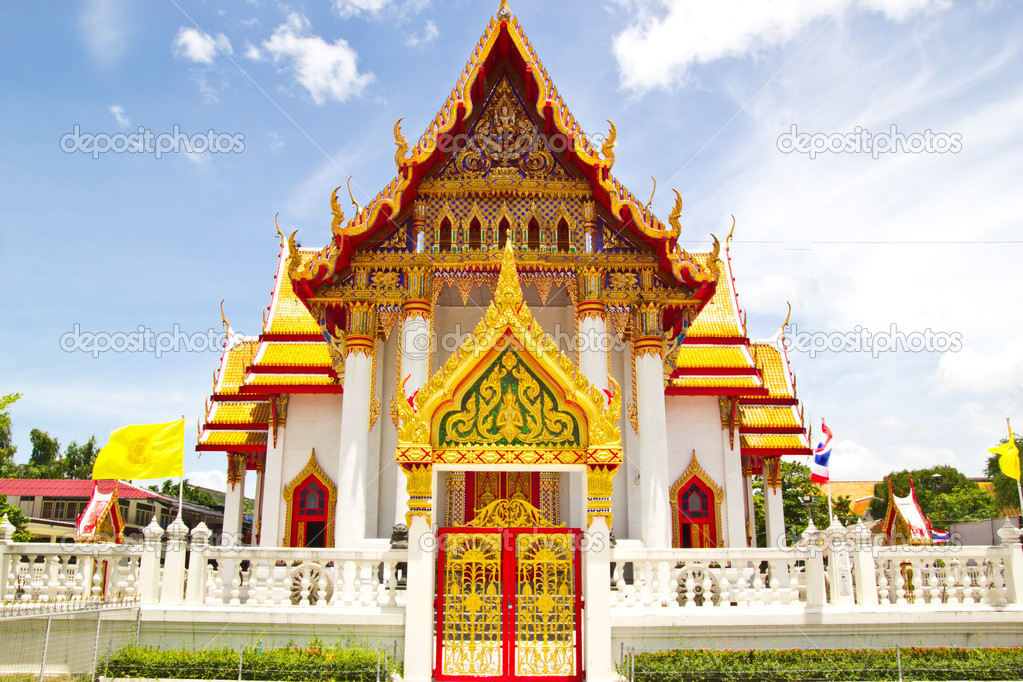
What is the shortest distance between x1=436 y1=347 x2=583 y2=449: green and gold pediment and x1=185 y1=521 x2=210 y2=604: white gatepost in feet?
12.9

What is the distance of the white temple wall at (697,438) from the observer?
1680 cm

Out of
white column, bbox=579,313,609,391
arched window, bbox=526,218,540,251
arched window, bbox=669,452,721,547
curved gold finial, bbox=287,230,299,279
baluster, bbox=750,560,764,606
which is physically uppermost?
arched window, bbox=526,218,540,251

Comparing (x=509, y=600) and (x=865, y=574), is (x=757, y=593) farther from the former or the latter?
(x=509, y=600)

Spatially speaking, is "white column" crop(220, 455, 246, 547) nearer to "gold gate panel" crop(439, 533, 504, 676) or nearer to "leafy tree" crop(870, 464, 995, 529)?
"gold gate panel" crop(439, 533, 504, 676)

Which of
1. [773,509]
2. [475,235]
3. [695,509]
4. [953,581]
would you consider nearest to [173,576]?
[475,235]

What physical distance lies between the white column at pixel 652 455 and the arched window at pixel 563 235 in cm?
238

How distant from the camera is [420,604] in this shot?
715 centimetres

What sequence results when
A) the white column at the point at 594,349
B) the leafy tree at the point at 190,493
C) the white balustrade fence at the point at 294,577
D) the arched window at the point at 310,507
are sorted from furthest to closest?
the leafy tree at the point at 190,493
the arched window at the point at 310,507
the white column at the point at 594,349
the white balustrade fence at the point at 294,577

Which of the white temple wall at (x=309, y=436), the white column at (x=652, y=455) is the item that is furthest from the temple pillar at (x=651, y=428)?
the white temple wall at (x=309, y=436)

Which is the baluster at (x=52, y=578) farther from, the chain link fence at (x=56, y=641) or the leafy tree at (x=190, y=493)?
the leafy tree at (x=190, y=493)

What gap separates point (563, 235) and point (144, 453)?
7943 millimetres

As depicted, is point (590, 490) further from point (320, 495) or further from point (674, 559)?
point (320, 495)

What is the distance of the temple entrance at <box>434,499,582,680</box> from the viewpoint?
7.14m

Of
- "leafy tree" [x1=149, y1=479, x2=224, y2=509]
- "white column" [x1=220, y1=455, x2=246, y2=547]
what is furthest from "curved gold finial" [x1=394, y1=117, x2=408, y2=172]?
"leafy tree" [x1=149, y1=479, x2=224, y2=509]
